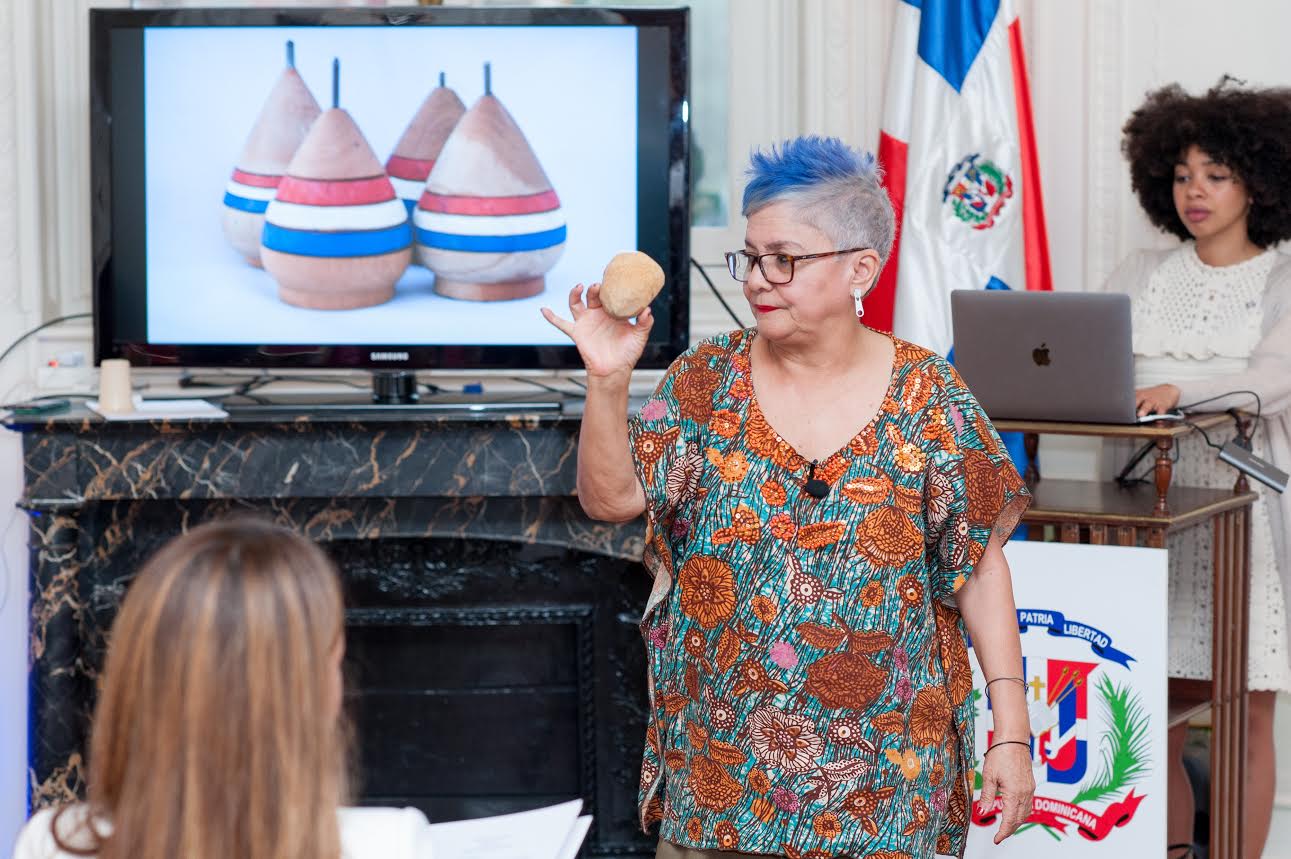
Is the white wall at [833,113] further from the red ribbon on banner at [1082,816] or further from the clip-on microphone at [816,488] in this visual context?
the clip-on microphone at [816,488]

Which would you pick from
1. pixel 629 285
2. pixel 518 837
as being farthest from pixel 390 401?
pixel 518 837

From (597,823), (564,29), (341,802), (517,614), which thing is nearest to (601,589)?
(517,614)

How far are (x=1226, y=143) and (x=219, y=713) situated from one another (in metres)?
2.96

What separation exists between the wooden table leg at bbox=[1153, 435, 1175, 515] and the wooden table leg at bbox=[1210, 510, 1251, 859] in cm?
30

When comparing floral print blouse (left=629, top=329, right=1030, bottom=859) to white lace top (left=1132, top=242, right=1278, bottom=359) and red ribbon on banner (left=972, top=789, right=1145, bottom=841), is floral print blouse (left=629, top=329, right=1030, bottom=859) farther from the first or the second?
white lace top (left=1132, top=242, right=1278, bottom=359)

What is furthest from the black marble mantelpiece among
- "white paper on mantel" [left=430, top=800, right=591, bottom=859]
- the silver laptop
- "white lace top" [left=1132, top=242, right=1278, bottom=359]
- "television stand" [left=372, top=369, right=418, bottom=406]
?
"white paper on mantel" [left=430, top=800, right=591, bottom=859]

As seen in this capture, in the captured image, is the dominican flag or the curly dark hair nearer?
the curly dark hair

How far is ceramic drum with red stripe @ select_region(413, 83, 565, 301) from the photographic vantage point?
3445mm

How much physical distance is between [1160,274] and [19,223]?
2.70 metres

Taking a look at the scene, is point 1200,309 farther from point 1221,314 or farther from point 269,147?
point 269,147

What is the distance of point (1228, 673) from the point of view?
3305mm

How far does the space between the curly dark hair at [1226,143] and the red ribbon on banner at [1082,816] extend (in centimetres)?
139

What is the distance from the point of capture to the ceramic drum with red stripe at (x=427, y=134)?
344 cm

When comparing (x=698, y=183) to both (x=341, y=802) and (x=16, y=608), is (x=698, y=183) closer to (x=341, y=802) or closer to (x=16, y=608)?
(x=16, y=608)
